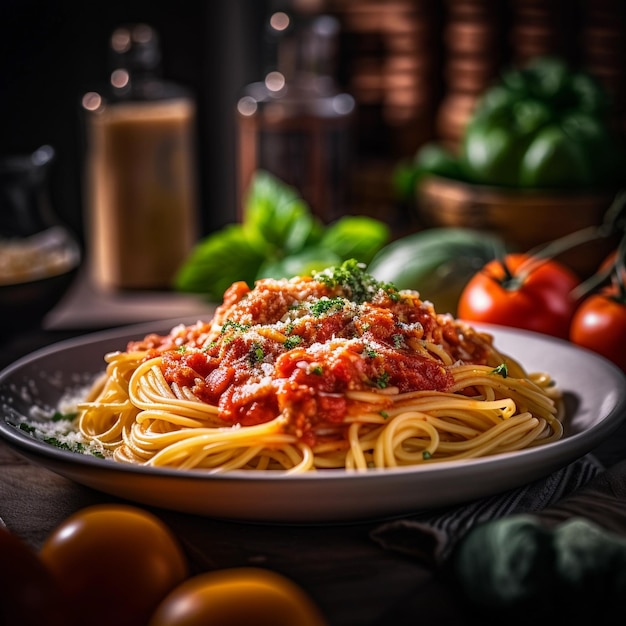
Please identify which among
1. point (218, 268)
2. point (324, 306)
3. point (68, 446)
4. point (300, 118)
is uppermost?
point (300, 118)

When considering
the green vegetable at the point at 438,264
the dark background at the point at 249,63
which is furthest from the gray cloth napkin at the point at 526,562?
the dark background at the point at 249,63

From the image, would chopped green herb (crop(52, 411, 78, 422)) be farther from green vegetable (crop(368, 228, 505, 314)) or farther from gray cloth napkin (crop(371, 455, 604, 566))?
green vegetable (crop(368, 228, 505, 314))

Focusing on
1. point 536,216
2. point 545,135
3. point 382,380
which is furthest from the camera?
point 545,135

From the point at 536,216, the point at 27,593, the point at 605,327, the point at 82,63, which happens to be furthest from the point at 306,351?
the point at 82,63

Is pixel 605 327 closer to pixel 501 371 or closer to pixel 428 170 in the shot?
pixel 501 371

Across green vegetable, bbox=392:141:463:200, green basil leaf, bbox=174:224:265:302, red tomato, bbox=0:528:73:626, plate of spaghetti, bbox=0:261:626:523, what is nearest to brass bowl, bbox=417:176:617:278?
green vegetable, bbox=392:141:463:200

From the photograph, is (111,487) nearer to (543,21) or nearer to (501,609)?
(501,609)

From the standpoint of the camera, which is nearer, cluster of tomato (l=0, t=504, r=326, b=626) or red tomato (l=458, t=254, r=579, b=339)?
cluster of tomato (l=0, t=504, r=326, b=626)
